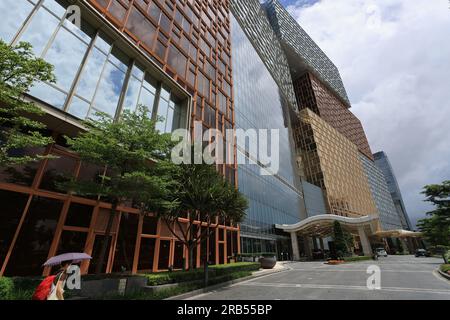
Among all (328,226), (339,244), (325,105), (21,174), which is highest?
(325,105)

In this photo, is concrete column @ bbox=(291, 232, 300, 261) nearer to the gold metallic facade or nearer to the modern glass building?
the modern glass building

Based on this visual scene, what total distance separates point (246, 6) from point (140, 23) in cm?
4903

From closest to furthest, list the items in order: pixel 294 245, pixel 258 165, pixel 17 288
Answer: pixel 17 288
pixel 258 165
pixel 294 245

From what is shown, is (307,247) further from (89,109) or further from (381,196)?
(381,196)

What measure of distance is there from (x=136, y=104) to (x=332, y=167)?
73.1 m

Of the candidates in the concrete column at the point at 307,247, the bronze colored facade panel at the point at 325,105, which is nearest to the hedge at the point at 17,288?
the concrete column at the point at 307,247

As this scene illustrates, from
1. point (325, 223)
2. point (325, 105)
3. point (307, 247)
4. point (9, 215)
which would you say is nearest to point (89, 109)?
point (9, 215)

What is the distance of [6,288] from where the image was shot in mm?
7781

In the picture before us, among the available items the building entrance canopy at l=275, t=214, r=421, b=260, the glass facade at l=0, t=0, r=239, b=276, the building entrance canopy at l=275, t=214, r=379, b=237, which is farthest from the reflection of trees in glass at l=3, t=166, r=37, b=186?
the building entrance canopy at l=275, t=214, r=379, b=237

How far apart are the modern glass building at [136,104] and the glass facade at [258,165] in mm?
284

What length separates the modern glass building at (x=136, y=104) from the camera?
11430mm

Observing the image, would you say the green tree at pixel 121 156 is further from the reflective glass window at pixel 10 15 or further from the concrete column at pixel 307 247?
the concrete column at pixel 307 247
